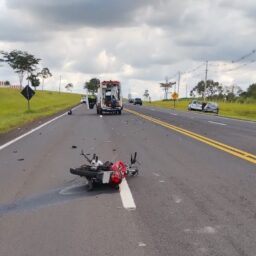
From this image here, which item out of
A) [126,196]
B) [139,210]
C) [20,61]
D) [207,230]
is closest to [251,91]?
[20,61]

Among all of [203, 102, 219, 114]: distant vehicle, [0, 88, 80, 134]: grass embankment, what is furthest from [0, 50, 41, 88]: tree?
[203, 102, 219, 114]: distant vehicle

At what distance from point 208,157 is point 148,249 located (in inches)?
321

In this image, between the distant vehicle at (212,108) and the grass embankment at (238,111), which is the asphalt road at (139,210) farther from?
the distant vehicle at (212,108)

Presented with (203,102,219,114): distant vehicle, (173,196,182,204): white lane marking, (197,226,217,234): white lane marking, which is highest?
(197,226,217,234): white lane marking

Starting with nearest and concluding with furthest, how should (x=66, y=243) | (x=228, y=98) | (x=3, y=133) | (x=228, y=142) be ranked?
(x=66, y=243) < (x=228, y=142) < (x=3, y=133) < (x=228, y=98)

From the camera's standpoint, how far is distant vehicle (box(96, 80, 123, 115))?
46812 millimetres

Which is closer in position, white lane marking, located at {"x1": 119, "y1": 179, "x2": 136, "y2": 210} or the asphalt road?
the asphalt road

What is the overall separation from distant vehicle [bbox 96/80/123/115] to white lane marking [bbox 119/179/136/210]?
37.1 metres

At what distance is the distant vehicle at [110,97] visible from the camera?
4681 cm

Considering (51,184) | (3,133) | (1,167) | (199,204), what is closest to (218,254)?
(199,204)

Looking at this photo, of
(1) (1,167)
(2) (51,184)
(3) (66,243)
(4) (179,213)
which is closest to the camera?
(3) (66,243)

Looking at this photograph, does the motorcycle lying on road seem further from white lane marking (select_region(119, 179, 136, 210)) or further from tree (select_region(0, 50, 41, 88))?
tree (select_region(0, 50, 41, 88))

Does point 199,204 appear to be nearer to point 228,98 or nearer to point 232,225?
point 232,225

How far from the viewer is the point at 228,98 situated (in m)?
158
